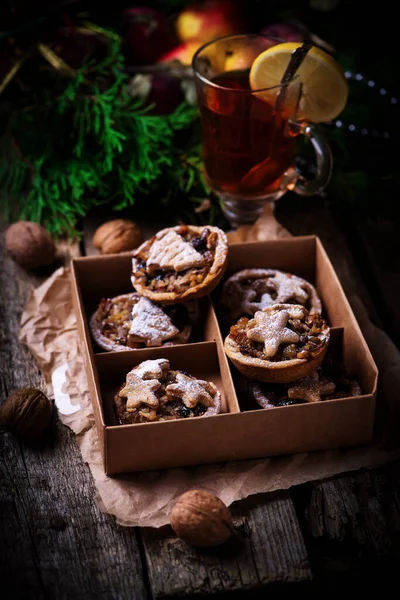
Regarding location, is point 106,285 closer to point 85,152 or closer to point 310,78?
point 85,152

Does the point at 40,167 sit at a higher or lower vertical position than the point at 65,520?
higher

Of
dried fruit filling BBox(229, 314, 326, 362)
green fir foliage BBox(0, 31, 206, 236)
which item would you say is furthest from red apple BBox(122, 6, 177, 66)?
dried fruit filling BBox(229, 314, 326, 362)

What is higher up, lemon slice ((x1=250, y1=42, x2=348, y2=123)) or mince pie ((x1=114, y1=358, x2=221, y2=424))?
lemon slice ((x1=250, y1=42, x2=348, y2=123))

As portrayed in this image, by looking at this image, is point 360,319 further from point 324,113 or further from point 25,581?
point 25,581

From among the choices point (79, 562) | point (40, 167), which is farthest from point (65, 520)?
point (40, 167)

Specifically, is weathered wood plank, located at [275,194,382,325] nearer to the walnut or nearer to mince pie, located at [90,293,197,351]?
mince pie, located at [90,293,197,351]

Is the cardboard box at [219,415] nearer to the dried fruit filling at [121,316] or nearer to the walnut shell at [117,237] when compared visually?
the dried fruit filling at [121,316]

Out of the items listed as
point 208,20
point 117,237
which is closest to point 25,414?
point 117,237
